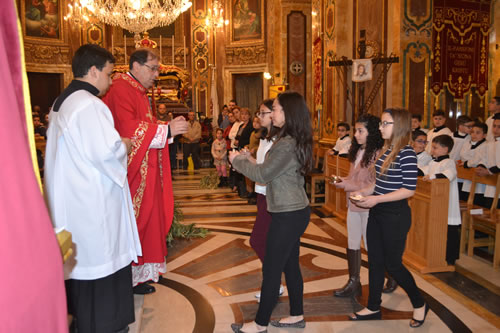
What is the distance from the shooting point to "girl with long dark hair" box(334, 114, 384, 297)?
3.66m

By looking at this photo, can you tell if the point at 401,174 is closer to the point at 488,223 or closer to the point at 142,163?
the point at 142,163

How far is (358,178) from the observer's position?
12.6 feet

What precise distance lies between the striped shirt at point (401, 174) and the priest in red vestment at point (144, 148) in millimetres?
1558

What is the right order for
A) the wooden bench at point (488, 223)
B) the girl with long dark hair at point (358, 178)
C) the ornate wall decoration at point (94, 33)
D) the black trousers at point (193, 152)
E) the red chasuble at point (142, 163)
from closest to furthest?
the red chasuble at point (142, 163), the girl with long dark hair at point (358, 178), the wooden bench at point (488, 223), the black trousers at point (193, 152), the ornate wall decoration at point (94, 33)

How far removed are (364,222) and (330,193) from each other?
3771 mm

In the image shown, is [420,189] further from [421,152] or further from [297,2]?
[297,2]

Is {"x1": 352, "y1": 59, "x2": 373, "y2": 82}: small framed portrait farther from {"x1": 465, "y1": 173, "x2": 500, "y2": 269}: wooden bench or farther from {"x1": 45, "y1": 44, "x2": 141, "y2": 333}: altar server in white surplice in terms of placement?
{"x1": 45, "y1": 44, "x2": 141, "y2": 333}: altar server in white surplice

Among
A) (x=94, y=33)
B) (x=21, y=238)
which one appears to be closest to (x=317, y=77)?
(x=21, y=238)

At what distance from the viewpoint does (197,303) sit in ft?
12.6

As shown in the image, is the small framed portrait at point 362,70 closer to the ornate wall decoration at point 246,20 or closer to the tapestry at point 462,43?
the tapestry at point 462,43

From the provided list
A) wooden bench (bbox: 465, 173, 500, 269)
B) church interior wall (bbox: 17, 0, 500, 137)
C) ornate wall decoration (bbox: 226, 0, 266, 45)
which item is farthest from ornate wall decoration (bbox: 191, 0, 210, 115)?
wooden bench (bbox: 465, 173, 500, 269)

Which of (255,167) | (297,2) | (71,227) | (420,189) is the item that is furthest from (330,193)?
(297,2)

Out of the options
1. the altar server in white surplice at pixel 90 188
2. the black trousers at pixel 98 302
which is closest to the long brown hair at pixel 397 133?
the altar server in white surplice at pixel 90 188

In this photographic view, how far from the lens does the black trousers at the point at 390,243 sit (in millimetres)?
3121
